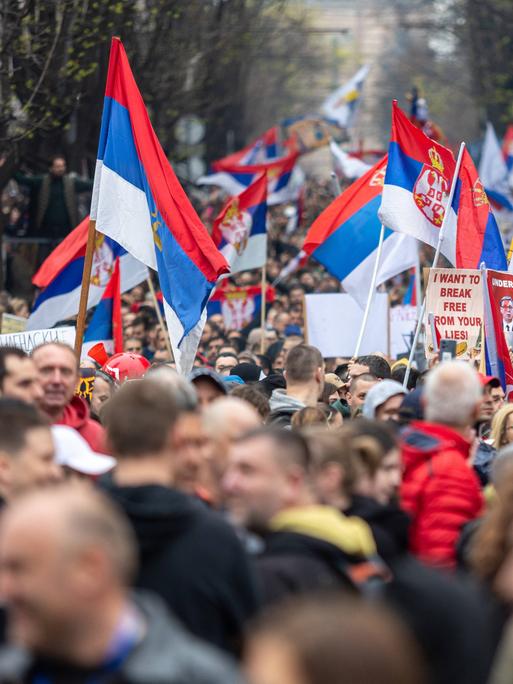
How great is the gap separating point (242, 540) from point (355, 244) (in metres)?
8.88

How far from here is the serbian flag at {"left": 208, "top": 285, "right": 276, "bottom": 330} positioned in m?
17.2

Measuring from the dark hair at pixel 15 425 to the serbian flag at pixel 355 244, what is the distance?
320 inches

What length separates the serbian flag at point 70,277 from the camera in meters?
13.1

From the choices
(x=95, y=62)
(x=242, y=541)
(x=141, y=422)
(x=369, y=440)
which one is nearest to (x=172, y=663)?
(x=242, y=541)

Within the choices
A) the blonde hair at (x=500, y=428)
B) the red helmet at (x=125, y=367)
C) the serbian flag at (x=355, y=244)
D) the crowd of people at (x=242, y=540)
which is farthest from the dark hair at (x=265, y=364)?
the crowd of people at (x=242, y=540)

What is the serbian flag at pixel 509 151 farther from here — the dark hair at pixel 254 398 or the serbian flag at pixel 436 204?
the dark hair at pixel 254 398

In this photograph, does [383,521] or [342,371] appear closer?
[383,521]

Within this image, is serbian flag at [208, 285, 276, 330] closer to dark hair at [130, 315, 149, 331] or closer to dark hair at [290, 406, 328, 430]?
dark hair at [130, 315, 149, 331]

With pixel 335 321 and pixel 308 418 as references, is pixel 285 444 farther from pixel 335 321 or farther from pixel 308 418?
pixel 335 321

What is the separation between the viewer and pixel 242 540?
14.2ft

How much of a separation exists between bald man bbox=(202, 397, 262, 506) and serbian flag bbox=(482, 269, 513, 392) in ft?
16.2

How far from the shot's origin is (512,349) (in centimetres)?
1003

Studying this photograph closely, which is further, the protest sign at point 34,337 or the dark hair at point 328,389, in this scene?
the protest sign at point 34,337

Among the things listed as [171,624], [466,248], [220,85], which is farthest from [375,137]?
[171,624]
